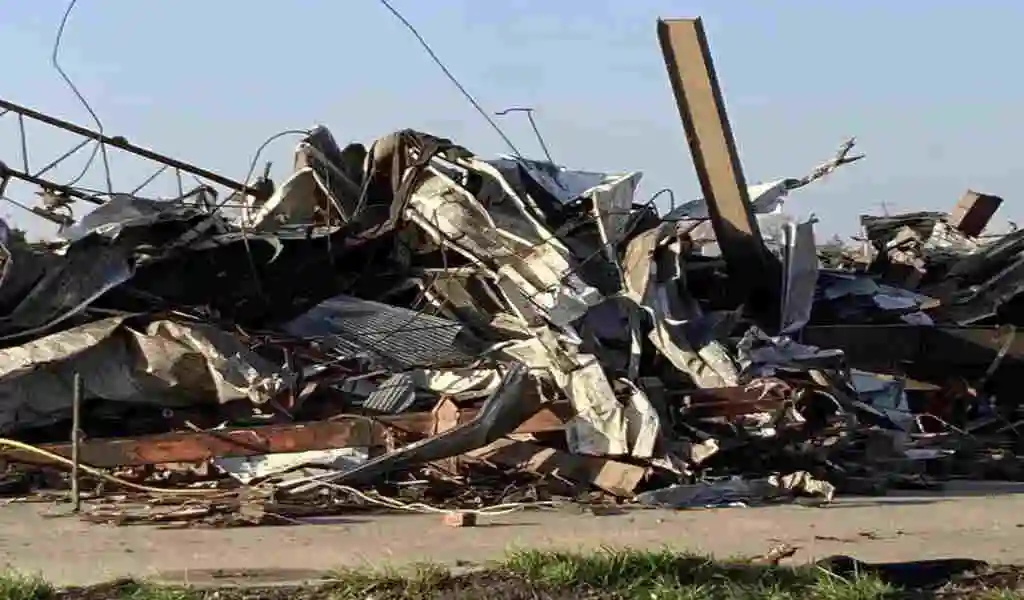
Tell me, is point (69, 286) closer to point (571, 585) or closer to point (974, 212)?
point (571, 585)

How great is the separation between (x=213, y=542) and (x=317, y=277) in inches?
210

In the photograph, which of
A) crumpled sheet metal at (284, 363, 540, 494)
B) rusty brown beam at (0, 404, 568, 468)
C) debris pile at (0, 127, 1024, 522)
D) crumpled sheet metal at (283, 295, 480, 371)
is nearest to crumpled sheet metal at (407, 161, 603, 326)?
debris pile at (0, 127, 1024, 522)

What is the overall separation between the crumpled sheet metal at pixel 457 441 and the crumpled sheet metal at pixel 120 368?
1.67m

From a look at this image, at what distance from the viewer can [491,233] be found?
38.7ft

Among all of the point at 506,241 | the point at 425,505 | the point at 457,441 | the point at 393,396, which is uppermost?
the point at 506,241

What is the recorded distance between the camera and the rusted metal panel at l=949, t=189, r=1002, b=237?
1576cm

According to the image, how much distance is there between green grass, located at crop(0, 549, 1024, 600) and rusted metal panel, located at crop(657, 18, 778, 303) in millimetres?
5833

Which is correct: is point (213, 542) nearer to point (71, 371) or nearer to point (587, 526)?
Result: point (587, 526)

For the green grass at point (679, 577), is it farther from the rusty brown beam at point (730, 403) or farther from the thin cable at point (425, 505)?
the rusty brown beam at point (730, 403)

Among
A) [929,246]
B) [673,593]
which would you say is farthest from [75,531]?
[929,246]

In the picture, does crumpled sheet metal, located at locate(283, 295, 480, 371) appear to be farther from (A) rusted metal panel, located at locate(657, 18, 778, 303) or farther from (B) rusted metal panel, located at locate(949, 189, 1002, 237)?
Answer: (B) rusted metal panel, located at locate(949, 189, 1002, 237)

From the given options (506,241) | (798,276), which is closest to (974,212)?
(798,276)

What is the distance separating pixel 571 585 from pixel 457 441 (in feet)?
11.4

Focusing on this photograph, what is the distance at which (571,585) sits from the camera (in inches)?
225
